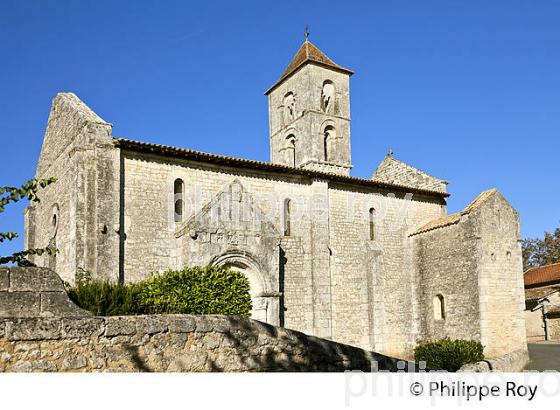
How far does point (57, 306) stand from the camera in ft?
23.9

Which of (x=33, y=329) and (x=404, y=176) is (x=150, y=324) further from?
(x=404, y=176)

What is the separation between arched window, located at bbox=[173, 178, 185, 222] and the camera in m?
18.6

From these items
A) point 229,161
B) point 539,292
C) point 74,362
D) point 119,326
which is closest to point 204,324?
point 119,326

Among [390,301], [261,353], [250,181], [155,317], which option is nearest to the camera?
[155,317]

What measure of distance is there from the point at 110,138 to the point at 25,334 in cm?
1148

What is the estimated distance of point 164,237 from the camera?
17984 mm

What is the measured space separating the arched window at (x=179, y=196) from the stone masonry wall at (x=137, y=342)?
11.2 metres

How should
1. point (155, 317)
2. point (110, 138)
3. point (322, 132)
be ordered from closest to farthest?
point (155, 317) < point (110, 138) < point (322, 132)

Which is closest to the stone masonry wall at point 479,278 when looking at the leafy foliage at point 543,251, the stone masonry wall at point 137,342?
the stone masonry wall at point 137,342

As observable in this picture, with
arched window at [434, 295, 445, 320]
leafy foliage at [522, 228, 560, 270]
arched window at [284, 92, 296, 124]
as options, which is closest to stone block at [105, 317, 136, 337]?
arched window at [434, 295, 445, 320]

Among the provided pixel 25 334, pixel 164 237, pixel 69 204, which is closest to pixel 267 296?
pixel 164 237

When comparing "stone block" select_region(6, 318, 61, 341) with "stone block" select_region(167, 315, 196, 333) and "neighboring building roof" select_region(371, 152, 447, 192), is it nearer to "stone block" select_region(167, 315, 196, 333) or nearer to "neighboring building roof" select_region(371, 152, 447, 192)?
"stone block" select_region(167, 315, 196, 333)

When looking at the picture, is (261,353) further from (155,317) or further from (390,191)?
(390,191)

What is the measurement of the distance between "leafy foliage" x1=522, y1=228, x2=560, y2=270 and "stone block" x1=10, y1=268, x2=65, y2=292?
55.7 meters
